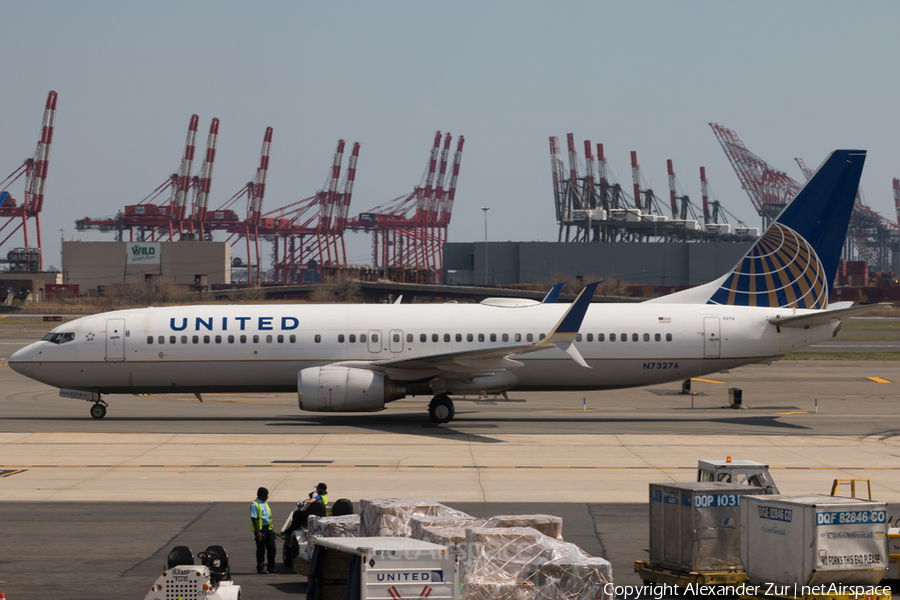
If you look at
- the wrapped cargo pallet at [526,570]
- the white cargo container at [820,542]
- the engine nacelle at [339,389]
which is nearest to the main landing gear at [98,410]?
the engine nacelle at [339,389]

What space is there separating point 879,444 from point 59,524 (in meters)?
23.3

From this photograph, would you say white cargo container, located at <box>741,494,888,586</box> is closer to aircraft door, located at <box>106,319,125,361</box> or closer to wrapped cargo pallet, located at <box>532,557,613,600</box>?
wrapped cargo pallet, located at <box>532,557,613,600</box>

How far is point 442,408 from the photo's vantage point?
31.2 metres

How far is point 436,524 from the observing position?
11.9 metres

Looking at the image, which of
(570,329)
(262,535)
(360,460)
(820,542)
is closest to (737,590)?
(820,542)

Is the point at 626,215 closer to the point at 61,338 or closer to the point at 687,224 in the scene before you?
the point at 687,224

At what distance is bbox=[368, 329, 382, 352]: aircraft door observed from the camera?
3155 centimetres

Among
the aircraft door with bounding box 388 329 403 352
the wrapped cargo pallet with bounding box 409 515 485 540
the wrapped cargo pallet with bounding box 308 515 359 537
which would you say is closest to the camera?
the wrapped cargo pallet with bounding box 409 515 485 540

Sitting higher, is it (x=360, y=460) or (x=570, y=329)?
(x=570, y=329)

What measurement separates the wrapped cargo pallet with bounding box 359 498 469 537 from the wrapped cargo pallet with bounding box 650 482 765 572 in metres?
3.08

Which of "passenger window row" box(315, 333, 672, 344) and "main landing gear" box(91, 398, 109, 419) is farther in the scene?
"main landing gear" box(91, 398, 109, 419)

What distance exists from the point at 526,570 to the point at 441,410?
20610mm

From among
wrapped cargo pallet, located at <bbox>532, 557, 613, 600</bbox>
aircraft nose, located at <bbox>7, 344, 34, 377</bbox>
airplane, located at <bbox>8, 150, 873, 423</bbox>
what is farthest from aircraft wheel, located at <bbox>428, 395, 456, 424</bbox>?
wrapped cargo pallet, located at <bbox>532, 557, 613, 600</bbox>

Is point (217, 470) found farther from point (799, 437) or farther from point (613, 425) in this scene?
point (799, 437)
